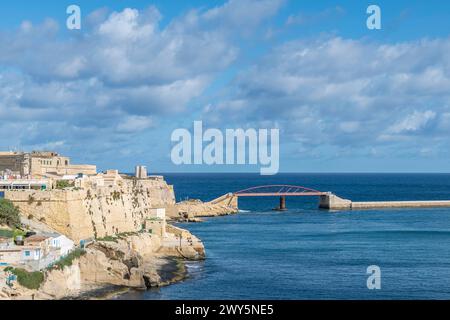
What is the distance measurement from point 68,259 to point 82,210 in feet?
34.7

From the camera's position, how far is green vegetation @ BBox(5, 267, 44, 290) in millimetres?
35250

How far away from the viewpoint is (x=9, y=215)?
46.1 meters

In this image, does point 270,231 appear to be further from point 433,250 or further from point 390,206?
point 390,206

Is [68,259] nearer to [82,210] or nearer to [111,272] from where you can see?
[111,272]

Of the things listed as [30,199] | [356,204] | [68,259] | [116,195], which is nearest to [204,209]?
[356,204]

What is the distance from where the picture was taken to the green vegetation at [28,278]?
1388 inches

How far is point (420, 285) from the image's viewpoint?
45.4m

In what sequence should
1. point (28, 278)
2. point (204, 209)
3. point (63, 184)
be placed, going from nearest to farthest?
1. point (28, 278)
2. point (63, 184)
3. point (204, 209)

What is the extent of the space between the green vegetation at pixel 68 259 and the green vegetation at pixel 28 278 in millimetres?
2264

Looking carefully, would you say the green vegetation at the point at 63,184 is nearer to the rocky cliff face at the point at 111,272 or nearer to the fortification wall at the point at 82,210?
the fortification wall at the point at 82,210

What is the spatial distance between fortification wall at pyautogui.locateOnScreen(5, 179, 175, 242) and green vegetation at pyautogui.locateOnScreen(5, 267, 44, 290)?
42.0 feet

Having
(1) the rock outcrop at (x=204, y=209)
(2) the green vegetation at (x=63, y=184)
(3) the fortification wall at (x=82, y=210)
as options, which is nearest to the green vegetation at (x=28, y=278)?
(3) the fortification wall at (x=82, y=210)
